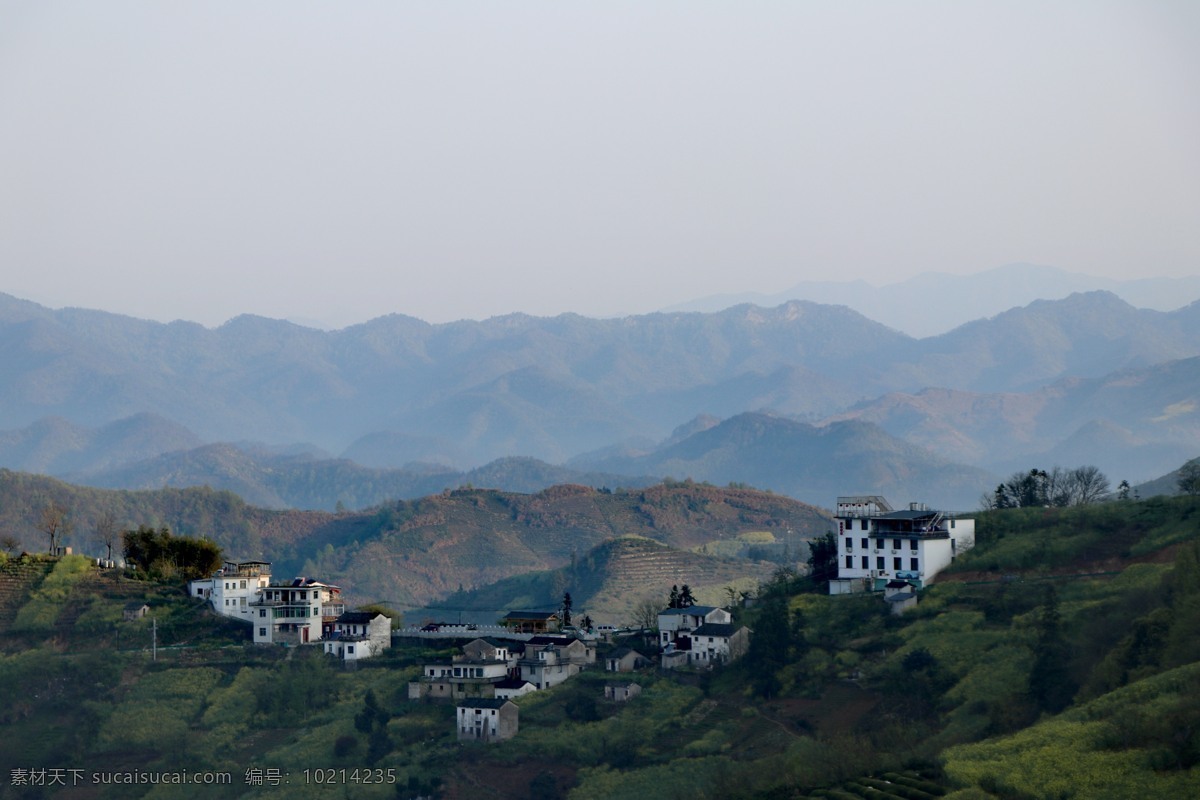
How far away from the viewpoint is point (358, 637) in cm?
7281

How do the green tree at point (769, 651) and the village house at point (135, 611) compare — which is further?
the village house at point (135, 611)

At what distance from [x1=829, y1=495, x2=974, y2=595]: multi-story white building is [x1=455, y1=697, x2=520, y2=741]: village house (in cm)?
1351

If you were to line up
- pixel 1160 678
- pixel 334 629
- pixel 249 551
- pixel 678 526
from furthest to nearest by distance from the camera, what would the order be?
pixel 249 551, pixel 678 526, pixel 334 629, pixel 1160 678

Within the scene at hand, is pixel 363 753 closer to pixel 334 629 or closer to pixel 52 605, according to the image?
pixel 334 629

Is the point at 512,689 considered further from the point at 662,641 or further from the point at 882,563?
the point at 882,563

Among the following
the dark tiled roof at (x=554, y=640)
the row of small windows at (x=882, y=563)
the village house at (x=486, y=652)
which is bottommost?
the village house at (x=486, y=652)

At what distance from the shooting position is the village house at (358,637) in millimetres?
72250

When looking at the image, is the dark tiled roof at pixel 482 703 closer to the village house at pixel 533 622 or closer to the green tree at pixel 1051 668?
the village house at pixel 533 622

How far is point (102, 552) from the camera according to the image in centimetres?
13425

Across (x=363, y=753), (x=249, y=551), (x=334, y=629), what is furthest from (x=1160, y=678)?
(x=249, y=551)

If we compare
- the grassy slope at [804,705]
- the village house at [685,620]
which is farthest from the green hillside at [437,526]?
the village house at [685,620]

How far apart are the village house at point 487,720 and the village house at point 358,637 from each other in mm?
9327

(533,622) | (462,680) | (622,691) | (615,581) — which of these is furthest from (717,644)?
(615,581)

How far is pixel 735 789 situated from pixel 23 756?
31666mm
